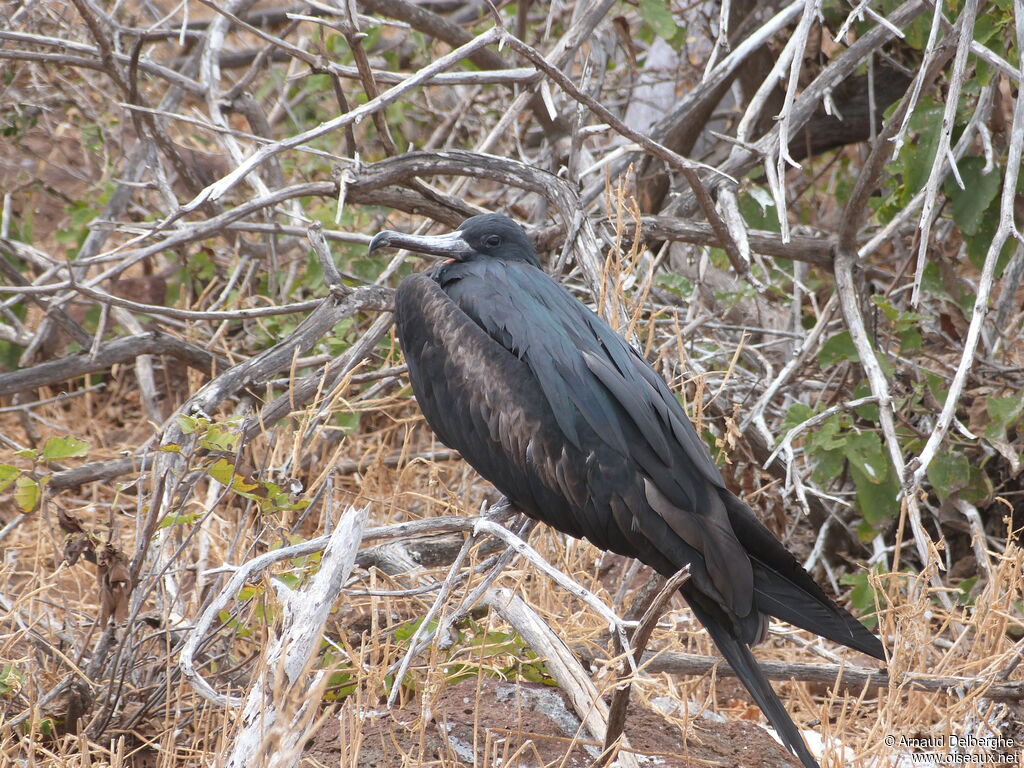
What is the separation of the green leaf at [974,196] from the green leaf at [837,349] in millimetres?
431

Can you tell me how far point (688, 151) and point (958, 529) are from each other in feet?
5.34

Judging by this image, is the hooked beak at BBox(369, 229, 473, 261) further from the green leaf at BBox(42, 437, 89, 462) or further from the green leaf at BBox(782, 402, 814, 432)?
the green leaf at BBox(782, 402, 814, 432)

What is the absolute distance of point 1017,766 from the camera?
2.48 m

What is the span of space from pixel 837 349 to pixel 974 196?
0.56 meters

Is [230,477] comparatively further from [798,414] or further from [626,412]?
[798,414]

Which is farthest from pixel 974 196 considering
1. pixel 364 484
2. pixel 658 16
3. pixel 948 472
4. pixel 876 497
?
pixel 364 484

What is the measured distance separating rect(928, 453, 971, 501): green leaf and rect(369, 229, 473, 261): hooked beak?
4.69 feet

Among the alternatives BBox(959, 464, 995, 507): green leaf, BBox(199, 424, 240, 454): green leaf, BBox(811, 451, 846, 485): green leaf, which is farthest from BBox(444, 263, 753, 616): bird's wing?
BBox(959, 464, 995, 507): green leaf

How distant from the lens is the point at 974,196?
3219mm

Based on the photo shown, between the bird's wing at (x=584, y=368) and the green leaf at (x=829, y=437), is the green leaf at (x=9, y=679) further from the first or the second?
the green leaf at (x=829, y=437)

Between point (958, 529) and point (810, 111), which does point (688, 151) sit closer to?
point (810, 111)

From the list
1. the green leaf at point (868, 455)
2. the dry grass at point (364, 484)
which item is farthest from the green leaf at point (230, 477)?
the green leaf at point (868, 455)

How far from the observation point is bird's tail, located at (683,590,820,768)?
2.03m

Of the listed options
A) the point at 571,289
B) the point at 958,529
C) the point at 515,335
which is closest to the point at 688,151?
the point at 571,289
